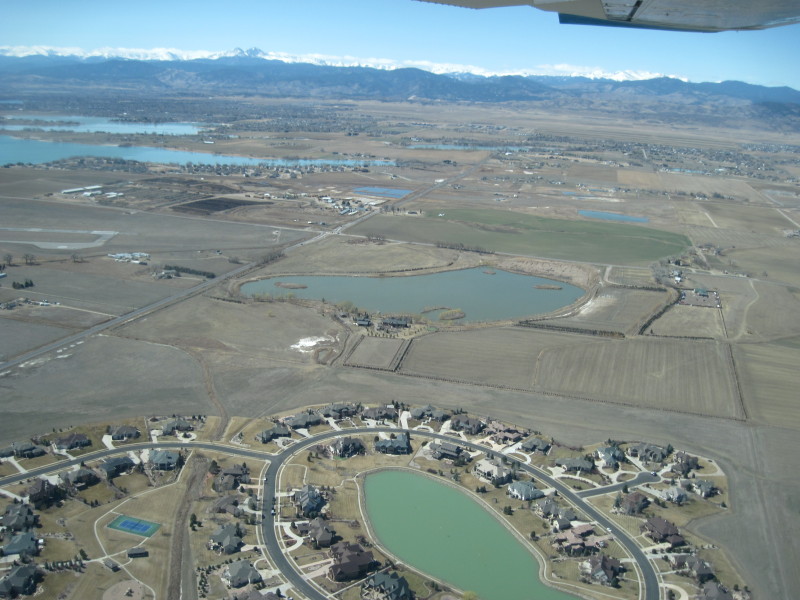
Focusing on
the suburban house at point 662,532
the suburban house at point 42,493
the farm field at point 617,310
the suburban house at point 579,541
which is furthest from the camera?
the farm field at point 617,310

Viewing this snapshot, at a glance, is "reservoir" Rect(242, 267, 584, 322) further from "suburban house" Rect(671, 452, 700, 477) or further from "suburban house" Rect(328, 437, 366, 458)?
"suburban house" Rect(671, 452, 700, 477)

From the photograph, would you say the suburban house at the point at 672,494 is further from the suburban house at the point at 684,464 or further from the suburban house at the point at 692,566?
the suburban house at the point at 692,566

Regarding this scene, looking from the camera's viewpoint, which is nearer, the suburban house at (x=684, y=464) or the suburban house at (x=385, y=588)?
the suburban house at (x=385, y=588)

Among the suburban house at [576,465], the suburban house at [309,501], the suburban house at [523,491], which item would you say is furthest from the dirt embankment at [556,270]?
the suburban house at [309,501]

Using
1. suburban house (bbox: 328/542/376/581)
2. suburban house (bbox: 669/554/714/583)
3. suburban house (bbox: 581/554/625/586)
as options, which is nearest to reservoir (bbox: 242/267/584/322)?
suburban house (bbox: 581/554/625/586)

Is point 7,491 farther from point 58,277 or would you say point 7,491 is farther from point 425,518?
point 58,277

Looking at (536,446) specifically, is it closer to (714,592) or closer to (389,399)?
(389,399)
